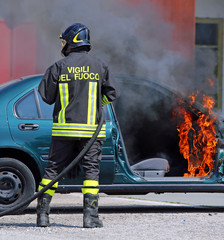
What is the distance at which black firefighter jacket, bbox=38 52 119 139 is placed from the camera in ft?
20.9

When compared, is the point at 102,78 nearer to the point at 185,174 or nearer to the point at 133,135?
the point at 185,174

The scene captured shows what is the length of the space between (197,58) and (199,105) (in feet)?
11.0

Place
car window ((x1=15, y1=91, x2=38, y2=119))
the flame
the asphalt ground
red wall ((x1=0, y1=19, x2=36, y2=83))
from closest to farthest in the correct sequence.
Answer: the asphalt ground → car window ((x1=15, y1=91, x2=38, y2=119)) → the flame → red wall ((x1=0, y1=19, x2=36, y2=83))

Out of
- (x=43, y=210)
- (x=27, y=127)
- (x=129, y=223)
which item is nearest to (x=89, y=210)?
(x=43, y=210)

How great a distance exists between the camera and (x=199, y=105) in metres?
8.30

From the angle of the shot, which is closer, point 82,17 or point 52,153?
point 52,153

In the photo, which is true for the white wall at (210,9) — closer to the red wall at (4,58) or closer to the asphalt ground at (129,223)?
the red wall at (4,58)

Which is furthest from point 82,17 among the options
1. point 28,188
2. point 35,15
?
point 28,188

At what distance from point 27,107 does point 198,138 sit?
1.92 metres

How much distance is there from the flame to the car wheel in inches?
75.1

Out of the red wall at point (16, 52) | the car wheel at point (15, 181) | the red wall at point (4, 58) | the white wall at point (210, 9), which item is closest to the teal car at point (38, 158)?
the car wheel at point (15, 181)

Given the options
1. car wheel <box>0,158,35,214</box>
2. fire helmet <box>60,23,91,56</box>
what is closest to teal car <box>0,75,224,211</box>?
car wheel <box>0,158,35,214</box>

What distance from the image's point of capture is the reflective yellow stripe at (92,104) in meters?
6.40

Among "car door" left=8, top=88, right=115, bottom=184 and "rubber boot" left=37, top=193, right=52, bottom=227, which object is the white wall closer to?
"car door" left=8, top=88, right=115, bottom=184
